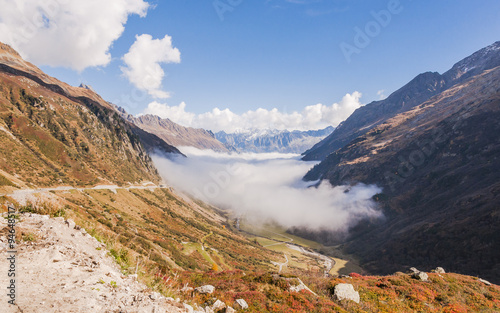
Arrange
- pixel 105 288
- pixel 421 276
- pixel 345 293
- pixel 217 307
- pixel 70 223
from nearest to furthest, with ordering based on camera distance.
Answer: pixel 105 288
pixel 70 223
pixel 217 307
pixel 345 293
pixel 421 276

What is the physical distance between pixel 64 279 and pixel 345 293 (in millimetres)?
23108

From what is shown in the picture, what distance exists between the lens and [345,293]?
71.6 ft

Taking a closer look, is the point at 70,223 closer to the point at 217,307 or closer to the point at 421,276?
the point at 217,307

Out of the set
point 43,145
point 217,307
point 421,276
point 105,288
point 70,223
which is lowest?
point 421,276

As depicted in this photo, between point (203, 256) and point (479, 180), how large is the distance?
20052 centimetres

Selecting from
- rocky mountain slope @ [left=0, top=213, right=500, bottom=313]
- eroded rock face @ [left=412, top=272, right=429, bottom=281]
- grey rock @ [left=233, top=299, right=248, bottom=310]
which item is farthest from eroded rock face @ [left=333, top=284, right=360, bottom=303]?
eroded rock face @ [left=412, top=272, right=429, bottom=281]

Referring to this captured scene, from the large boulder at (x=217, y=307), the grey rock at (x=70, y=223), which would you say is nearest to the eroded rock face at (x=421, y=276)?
the large boulder at (x=217, y=307)

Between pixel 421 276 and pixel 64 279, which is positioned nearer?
pixel 64 279

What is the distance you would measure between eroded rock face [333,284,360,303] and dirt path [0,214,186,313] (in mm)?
18603

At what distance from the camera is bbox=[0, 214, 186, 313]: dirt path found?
693cm

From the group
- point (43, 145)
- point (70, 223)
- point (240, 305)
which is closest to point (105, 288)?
point (70, 223)

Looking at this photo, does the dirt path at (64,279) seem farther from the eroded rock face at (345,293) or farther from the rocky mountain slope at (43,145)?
the rocky mountain slope at (43,145)

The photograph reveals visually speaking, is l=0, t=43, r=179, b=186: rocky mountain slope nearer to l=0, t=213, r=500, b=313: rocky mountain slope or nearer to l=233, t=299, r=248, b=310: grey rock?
l=0, t=213, r=500, b=313: rocky mountain slope

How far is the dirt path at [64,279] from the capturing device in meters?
6.93
